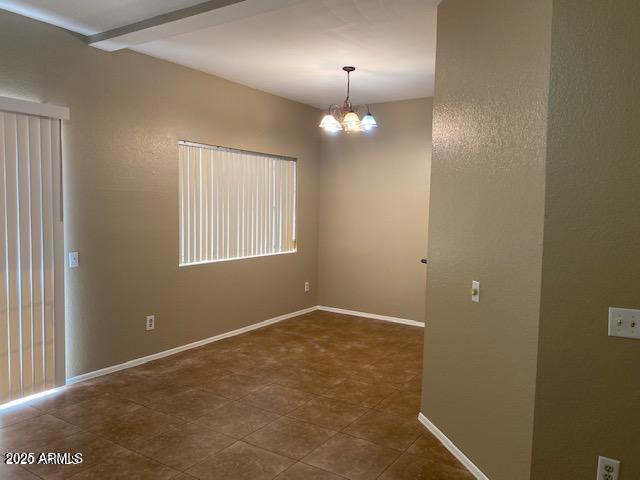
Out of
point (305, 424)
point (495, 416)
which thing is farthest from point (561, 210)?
point (305, 424)

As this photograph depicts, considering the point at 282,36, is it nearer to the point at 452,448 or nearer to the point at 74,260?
the point at 74,260

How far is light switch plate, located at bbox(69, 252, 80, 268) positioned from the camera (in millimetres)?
3621

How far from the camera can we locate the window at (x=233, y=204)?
466 centimetres

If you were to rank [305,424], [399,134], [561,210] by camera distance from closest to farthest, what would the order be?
[561,210] → [305,424] → [399,134]

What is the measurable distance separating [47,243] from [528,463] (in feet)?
11.0

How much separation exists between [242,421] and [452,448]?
1353 millimetres

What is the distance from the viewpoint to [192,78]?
14.8 feet

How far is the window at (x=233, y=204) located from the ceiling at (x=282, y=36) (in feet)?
2.92

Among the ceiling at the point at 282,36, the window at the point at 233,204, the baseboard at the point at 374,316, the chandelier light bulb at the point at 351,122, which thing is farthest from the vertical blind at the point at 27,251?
the baseboard at the point at 374,316

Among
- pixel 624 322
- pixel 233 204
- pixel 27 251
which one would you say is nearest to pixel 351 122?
pixel 233 204

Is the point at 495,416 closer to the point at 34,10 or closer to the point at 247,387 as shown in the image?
the point at 247,387

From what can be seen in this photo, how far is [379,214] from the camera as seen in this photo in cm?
600

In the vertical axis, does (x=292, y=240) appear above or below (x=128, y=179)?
below

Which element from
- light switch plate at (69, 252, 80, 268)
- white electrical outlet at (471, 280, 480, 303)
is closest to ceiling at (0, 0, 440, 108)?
light switch plate at (69, 252, 80, 268)
